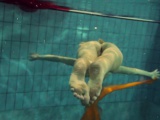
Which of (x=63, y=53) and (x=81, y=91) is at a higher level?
(x=81, y=91)

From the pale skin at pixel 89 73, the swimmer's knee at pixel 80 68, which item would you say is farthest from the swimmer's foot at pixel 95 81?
the swimmer's knee at pixel 80 68

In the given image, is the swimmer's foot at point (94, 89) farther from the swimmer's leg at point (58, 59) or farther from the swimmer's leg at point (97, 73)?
the swimmer's leg at point (58, 59)

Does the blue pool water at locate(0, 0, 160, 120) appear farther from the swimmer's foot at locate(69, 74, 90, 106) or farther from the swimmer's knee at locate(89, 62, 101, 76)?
the swimmer's foot at locate(69, 74, 90, 106)

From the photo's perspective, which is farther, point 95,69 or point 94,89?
point 95,69

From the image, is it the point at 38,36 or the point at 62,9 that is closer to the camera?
the point at 38,36

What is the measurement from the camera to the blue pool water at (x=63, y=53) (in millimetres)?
7364

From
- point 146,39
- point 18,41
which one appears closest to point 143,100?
point 146,39

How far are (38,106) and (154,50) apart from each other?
4.49 m

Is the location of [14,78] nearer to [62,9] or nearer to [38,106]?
[38,106]

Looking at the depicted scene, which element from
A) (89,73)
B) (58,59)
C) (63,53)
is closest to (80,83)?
(89,73)

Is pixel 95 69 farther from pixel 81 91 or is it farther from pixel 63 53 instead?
pixel 63 53

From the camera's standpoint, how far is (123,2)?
361 inches

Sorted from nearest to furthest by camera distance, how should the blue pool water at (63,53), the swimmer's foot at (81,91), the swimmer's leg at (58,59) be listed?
the swimmer's foot at (81,91) < the swimmer's leg at (58,59) < the blue pool water at (63,53)

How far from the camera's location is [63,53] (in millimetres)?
8039
